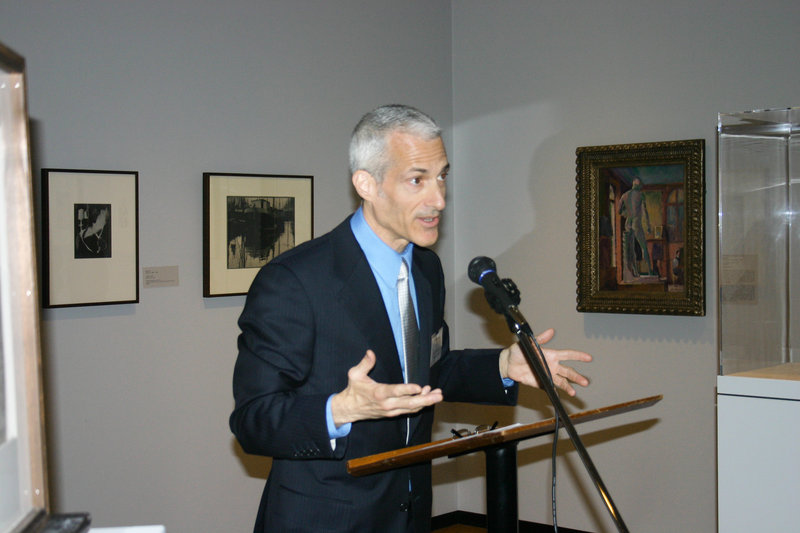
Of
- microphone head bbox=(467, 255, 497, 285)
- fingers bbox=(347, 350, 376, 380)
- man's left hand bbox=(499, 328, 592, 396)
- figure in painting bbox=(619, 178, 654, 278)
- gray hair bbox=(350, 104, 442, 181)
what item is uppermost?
gray hair bbox=(350, 104, 442, 181)

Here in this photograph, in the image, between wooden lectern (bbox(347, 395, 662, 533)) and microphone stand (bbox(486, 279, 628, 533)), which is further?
wooden lectern (bbox(347, 395, 662, 533))

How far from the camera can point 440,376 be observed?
94.2 inches

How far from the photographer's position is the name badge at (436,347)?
7.30ft

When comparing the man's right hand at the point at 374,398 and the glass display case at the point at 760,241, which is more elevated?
the glass display case at the point at 760,241

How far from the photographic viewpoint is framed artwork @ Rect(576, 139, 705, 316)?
3938 mm

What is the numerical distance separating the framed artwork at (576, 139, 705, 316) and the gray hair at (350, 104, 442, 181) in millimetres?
2287

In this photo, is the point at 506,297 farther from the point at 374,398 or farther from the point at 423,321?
the point at 423,321

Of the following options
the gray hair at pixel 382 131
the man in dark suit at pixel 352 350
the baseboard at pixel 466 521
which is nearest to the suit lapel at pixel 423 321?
the man in dark suit at pixel 352 350

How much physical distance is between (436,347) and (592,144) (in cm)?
243

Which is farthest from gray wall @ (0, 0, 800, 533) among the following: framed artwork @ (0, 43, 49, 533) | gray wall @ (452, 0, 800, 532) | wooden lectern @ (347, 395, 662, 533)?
framed artwork @ (0, 43, 49, 533)

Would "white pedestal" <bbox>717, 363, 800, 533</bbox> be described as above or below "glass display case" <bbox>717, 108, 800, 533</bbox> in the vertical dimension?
below

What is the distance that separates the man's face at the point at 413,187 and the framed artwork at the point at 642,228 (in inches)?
90.5

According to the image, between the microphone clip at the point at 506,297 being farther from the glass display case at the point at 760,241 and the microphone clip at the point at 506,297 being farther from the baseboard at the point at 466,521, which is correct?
the baseboard at the point at 466,521

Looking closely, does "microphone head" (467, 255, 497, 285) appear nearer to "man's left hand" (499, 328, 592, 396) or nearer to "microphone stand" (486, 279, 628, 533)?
"microphone stand" (486, 279, 628, 533)
